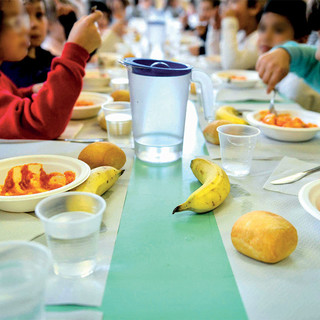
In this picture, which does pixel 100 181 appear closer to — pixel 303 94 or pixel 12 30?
pixel 12 30

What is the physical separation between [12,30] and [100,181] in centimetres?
66

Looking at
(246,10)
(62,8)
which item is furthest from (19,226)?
(246,10)

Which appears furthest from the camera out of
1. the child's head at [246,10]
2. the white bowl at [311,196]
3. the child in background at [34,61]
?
the child's head at [246,10]

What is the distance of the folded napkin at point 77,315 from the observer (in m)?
0.40

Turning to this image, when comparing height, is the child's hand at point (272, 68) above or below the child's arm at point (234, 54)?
above

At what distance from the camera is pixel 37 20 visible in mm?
1642

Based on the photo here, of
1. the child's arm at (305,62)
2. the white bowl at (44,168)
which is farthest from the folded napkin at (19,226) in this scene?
the child's arm at (305,62)

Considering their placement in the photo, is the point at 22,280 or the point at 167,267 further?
the point at 167,267

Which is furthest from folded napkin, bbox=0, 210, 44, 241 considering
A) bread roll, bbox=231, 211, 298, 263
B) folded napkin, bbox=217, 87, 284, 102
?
folded napkin, bbox=217, 87, 284, 102

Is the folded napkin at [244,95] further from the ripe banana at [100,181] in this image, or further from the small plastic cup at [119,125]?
the ripe banana at [100,181]

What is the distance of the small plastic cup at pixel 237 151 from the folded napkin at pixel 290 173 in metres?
0.07

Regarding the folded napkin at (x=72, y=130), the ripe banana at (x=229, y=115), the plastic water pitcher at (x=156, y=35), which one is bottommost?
the plastic water pitcher at (x=156, y=35)

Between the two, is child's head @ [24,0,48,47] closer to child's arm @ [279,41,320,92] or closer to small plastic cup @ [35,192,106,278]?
child's arm @ [279,41,320,92]

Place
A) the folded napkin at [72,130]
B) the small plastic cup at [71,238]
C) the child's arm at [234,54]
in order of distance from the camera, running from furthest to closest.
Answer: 1. the child's arm at [234,54]
2. the folded napkin at [72,130]
3. the small plastic cup at [71,238]
